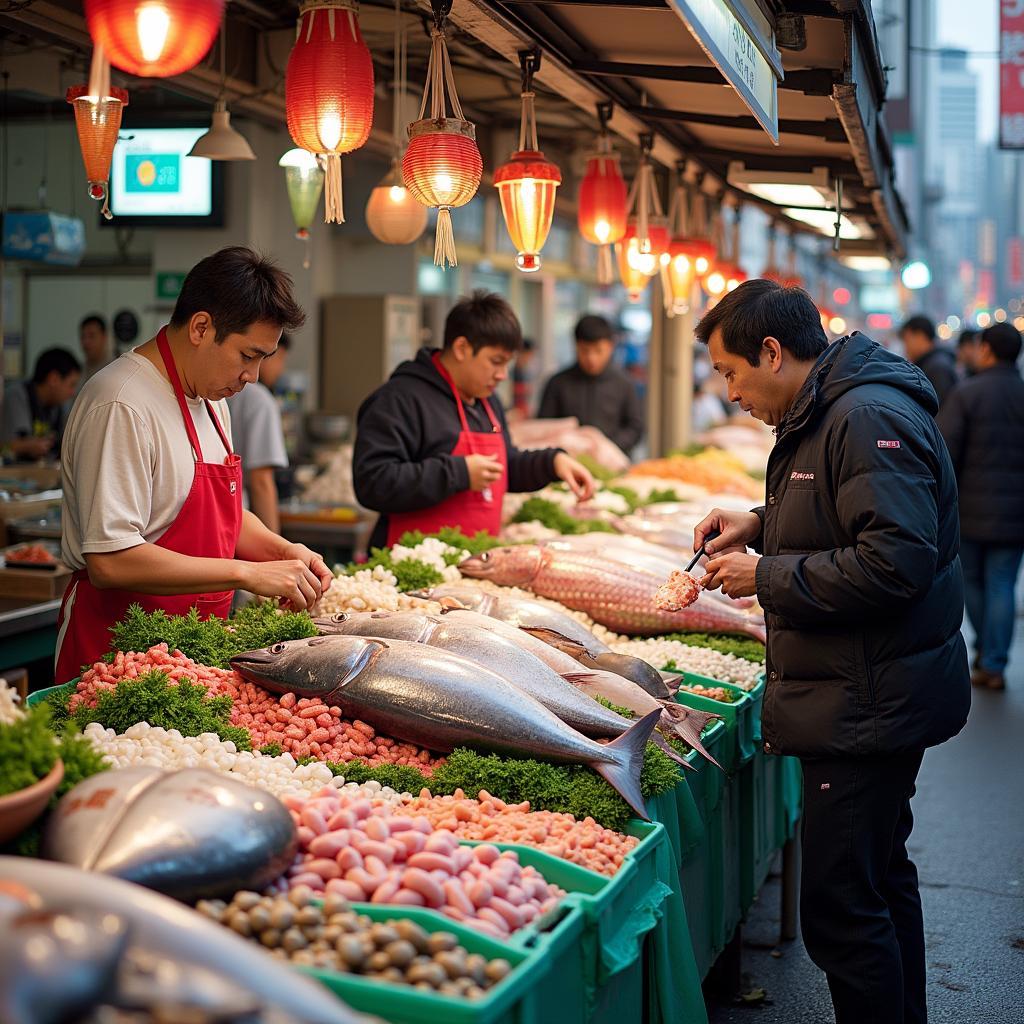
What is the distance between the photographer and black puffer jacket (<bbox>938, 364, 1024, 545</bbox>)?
33.2ft

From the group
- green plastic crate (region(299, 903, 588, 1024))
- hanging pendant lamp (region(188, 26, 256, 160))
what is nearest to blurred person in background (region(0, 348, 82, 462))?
hanging pendant lamp (region(188, 26, 256, 160))

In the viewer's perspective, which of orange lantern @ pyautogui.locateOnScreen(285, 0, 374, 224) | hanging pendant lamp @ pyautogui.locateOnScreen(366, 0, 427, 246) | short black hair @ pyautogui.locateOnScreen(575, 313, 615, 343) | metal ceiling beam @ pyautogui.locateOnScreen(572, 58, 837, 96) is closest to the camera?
orange lantern @ pyautogui.locateOnScreen(285, 0, 374, 224)

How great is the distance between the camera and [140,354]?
13.4 feet

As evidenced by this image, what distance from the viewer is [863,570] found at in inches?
133

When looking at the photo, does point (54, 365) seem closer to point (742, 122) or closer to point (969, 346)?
point (742, 122)

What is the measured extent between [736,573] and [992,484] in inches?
282

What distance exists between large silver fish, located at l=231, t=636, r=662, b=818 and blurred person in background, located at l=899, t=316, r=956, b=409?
978 cm

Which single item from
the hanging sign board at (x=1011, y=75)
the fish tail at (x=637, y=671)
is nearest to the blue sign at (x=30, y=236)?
the fish tail at (x=637, y=671)

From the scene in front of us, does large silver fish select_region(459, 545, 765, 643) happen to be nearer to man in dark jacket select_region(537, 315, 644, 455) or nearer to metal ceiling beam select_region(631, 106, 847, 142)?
metal ceiling beam select_region(631, 106, 847, 142)

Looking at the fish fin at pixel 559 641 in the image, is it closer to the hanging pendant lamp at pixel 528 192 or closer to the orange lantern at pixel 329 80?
the hanging pendant lamp at pixel 528 192

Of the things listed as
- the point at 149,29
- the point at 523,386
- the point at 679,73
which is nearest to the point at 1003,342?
the point at 679,73

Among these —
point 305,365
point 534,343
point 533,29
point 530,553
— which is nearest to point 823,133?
point 533,29

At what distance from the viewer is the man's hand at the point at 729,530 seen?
4156 mm

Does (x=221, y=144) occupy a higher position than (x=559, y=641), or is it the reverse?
(x=221, y=144)
